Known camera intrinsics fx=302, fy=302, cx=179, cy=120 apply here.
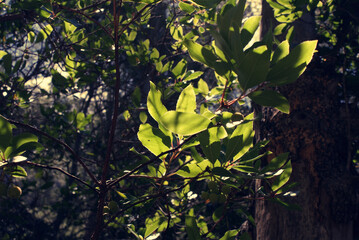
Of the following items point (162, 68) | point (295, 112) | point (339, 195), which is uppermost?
point (162, 68)

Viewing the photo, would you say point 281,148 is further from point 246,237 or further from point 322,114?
point 246,237

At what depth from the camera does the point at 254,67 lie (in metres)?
0.78

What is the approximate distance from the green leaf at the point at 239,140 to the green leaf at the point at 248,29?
0.27 meters

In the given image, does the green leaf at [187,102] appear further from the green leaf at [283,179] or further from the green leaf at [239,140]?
the green leaf at [283,179]

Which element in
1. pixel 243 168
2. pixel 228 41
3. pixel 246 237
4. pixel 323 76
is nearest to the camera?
pixel 228 41

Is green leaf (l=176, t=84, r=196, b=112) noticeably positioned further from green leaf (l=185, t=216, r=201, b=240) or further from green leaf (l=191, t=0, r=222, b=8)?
green leaf (l=185, t=216, r=201, b=240)

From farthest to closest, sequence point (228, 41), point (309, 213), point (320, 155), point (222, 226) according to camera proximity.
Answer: point (222, 226)
point (320, 155)
point (309, 213)
point (228, 41)

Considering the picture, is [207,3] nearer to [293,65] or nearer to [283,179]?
[293,65]

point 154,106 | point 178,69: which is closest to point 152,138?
point 154,106

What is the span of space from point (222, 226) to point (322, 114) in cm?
201

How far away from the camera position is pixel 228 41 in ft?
2.83

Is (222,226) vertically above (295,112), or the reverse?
(295,112)

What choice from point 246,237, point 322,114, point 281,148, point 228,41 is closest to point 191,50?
point 228,41

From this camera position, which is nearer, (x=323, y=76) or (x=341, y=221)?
(x=341, y=221)
